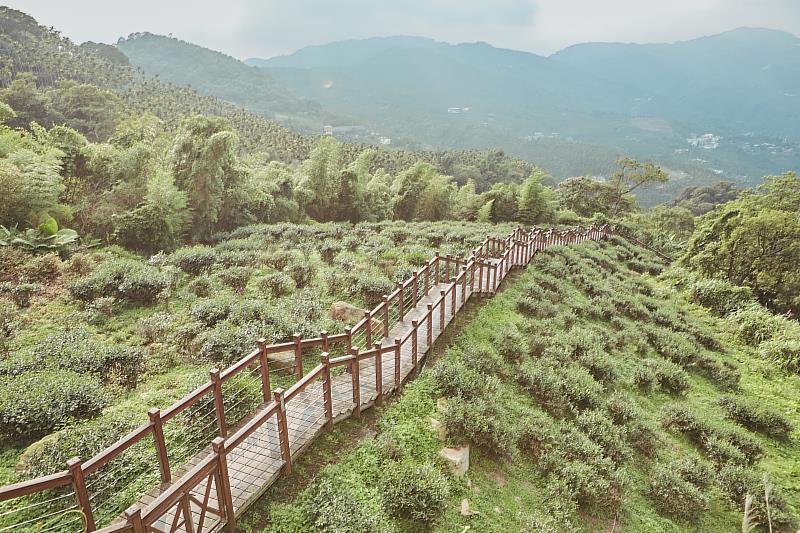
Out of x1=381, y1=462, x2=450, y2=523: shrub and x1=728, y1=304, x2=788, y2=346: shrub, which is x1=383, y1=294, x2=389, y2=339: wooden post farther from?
x1=728, y1=304, x2=788, y2=346: shrub

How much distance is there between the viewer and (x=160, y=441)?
456cm

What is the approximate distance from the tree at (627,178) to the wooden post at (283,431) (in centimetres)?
4500

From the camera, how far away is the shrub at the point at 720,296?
57.7 ft

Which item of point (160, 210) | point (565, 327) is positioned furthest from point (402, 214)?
point (565, 327)

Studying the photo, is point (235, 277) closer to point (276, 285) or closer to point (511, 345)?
point (276, 285)

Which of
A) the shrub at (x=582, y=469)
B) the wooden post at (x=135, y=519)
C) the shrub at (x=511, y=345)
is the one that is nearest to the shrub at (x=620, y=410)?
the shrub at (x=582, y=469)

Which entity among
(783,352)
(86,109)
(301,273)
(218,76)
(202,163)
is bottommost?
(783,352)

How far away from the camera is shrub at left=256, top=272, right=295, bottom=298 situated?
434 inches

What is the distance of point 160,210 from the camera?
Result: 16172mm

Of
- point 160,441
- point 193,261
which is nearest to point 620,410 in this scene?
point 160,441

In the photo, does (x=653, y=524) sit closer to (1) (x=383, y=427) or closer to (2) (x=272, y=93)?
(1) (x=383, y=427)

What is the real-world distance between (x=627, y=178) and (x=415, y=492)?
159ft

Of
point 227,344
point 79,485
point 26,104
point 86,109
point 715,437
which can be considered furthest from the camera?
point 86,109

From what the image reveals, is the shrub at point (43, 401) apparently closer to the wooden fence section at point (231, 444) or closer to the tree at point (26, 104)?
the wooden fence section at point (231, 444)
